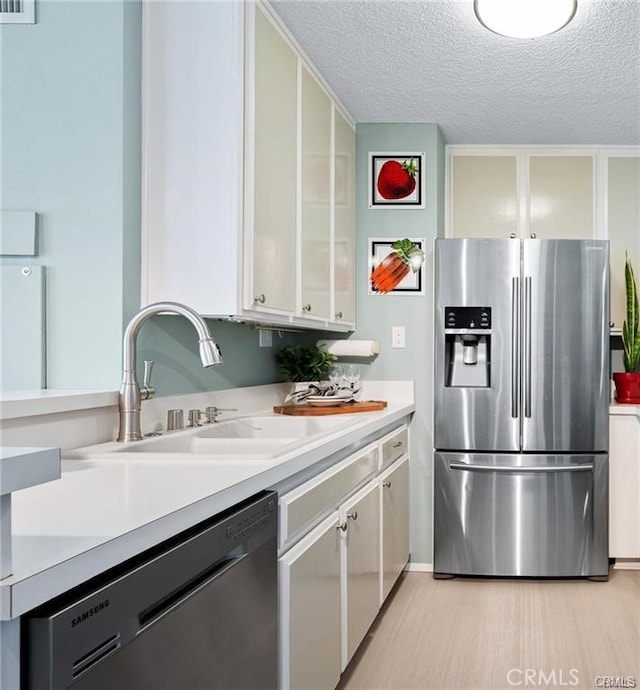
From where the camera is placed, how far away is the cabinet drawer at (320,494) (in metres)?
1.67

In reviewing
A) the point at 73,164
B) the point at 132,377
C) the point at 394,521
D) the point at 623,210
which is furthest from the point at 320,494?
the point at 623,210

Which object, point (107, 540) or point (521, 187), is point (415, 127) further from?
point (107, 540)

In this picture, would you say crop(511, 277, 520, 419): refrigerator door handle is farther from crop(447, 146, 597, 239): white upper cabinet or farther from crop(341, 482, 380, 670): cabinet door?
crop(341, 482, 380, 670): cabinet door

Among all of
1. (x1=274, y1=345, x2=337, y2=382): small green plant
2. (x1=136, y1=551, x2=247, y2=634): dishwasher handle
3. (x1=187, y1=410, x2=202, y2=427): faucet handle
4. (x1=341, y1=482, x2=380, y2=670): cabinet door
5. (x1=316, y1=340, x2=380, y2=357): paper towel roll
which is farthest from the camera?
(x1=316, y1=340, x2=380, y2=357): paper towel roll

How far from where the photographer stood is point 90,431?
1.88 m

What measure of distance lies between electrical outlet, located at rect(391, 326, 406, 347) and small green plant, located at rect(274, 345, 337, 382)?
0.46m

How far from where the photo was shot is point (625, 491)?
3643mm

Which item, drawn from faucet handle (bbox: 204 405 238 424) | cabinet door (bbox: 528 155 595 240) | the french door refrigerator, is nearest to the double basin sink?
faucet handle (bbox: 204 405 238 424)

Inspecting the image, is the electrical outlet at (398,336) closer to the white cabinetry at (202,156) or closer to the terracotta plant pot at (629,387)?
the terracotta plant pot at (629,387)

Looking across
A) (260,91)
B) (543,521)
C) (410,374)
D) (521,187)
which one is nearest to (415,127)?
(521,187)

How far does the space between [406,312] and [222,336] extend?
130 centimetres

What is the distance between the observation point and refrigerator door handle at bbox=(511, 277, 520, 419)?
3.50 metres

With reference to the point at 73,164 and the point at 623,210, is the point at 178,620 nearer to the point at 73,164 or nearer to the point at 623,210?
the point at 73,164

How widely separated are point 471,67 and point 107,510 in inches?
100
